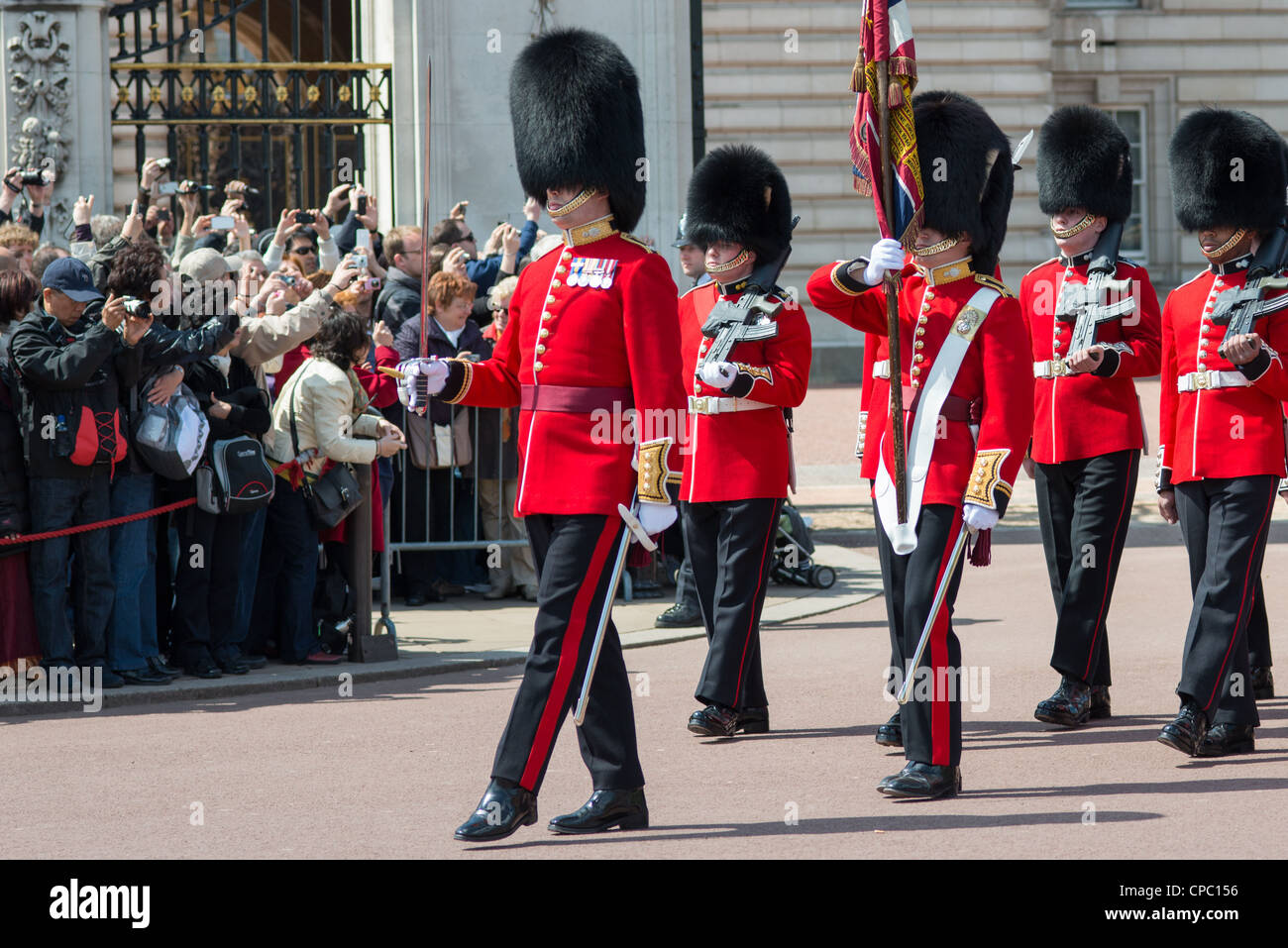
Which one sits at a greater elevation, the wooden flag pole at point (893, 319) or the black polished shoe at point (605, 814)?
the wooden flag pole at point (893, 319)

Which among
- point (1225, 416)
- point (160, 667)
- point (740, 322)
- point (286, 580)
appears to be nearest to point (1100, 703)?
point (1225, 416)

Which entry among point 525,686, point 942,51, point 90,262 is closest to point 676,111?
point 90,262

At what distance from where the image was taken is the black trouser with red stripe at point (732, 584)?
6367 mm

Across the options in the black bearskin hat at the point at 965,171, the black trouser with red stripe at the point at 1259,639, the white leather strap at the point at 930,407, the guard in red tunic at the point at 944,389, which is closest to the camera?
the guard in red tunic at the point at 944,389

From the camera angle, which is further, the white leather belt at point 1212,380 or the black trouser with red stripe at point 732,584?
the black trouser with red stripe at point 732,584

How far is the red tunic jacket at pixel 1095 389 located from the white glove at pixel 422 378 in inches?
90.9

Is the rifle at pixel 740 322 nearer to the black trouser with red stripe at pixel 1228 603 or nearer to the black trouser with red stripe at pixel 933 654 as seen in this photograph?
the black trouser with red stripe at pixel 933 654

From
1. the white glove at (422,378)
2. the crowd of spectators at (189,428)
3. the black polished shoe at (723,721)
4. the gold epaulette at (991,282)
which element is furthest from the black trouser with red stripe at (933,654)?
the crowd of spectators at (189,428)

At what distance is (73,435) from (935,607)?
328 centimetres

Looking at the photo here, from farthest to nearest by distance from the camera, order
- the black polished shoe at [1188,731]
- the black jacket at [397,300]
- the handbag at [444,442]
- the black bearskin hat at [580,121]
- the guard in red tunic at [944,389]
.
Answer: the black jacket at [397,300] < the handbag at [444,442] < the black polished shoe at [1188,731] < the guard in red tunic at [944,389] < the black bearskin hat at [580,121]

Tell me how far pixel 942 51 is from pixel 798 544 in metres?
15.5

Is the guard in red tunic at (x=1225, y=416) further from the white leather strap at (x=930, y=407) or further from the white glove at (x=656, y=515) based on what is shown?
the white glove at (x=656, y=515)

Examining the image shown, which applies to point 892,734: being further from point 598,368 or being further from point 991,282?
point 598,368

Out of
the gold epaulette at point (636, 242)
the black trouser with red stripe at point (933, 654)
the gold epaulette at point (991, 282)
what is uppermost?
the gold epaulette at point (636, 242)
